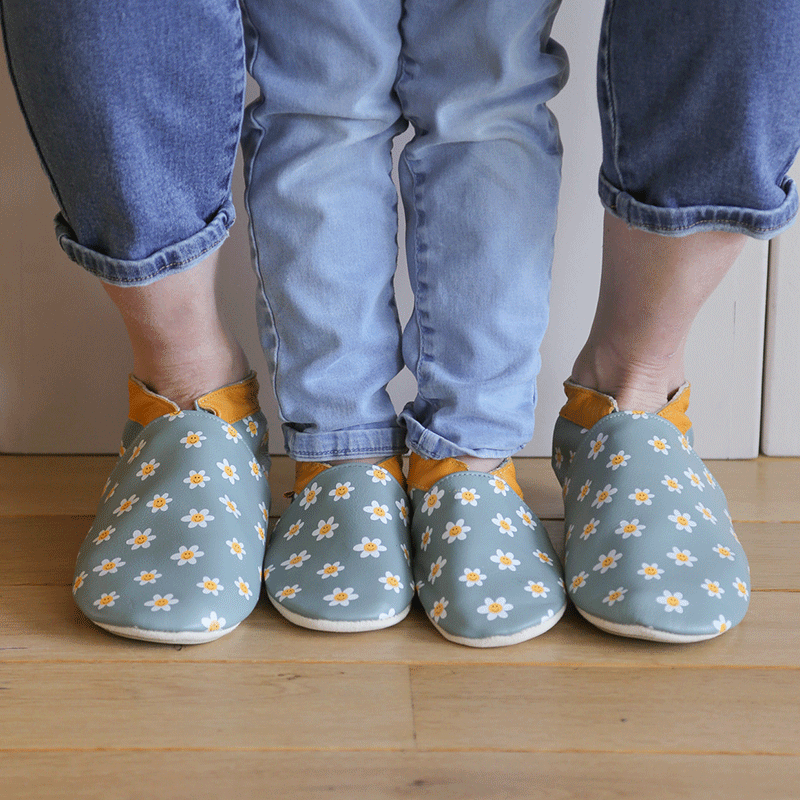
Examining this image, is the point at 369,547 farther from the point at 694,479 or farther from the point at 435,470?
the point at 694,479

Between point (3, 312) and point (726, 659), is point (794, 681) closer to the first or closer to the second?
point (726, 659)

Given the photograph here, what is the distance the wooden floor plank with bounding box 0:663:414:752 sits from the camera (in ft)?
1.74

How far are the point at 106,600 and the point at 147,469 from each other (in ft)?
0.44

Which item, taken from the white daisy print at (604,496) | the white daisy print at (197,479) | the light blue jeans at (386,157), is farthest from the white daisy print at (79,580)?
the white daisy print at (604,496)

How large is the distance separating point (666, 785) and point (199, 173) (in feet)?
1.70

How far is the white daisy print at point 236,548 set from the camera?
0.67 m

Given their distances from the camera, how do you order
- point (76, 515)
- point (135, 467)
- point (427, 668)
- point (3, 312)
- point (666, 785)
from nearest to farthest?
point (666, 785)
point (427, 668)
point (135, 467)
point (76, 515)
point (3, 312)

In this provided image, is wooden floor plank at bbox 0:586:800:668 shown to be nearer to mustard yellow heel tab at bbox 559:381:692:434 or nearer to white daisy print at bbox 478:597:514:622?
white daisy print at bbox 478:597:514:622

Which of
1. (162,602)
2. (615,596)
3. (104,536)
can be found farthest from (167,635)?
(615,596)

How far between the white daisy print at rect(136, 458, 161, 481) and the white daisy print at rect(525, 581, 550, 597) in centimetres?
33

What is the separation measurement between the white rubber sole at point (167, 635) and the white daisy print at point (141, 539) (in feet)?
0.22

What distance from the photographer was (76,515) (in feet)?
2.90

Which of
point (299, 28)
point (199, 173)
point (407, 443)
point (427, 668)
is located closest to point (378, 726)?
point (427, 668)

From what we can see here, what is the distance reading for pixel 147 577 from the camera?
2.09 ft
